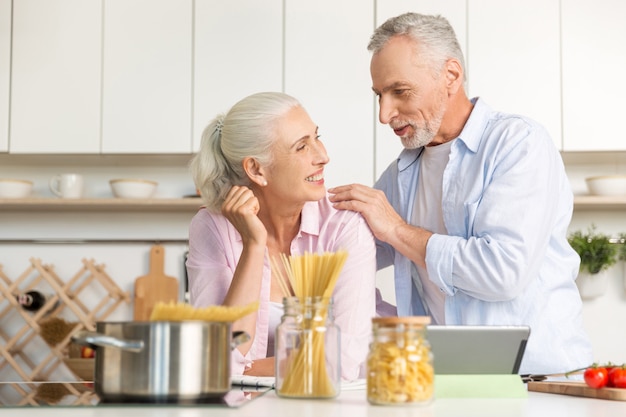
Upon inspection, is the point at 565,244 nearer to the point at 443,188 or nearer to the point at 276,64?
the point at 443,188

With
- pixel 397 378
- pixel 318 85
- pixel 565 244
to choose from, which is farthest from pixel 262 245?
pixel 318 85

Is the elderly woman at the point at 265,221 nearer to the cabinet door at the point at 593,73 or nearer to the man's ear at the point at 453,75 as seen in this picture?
the man's ear at the point at 453,75

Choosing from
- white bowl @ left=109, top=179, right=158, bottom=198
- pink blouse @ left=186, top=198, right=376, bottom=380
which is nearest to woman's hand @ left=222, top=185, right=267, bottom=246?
pink blouse @ left=186, top=198, right=376, bottom=380

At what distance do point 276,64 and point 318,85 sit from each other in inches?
6.8

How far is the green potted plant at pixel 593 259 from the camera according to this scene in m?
3.20

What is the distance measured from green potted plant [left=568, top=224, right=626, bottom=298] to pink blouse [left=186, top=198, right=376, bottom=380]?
4.88ft

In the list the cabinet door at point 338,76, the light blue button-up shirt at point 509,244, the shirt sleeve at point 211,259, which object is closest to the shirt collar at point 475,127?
the light blue button-up shirt at point 509,244

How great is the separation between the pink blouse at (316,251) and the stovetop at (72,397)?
0.51 meters

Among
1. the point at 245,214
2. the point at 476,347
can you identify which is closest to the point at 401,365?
the point at 476,347

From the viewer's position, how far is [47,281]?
340cm

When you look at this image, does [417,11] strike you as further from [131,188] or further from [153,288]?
[153,288]

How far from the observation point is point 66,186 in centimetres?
326

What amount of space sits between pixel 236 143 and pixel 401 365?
3.68 ft

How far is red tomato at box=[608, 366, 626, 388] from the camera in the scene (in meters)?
1.22
